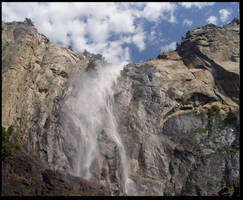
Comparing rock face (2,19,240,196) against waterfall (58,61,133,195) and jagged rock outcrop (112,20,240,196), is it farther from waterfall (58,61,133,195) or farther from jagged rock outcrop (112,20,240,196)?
waterfall (58,61,133,195)

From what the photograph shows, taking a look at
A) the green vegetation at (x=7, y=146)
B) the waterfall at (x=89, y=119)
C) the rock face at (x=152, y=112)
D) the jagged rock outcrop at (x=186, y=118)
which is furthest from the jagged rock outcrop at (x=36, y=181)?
the jagged rock outcrop at (x=186, y=118)

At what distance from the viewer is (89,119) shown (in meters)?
37.6

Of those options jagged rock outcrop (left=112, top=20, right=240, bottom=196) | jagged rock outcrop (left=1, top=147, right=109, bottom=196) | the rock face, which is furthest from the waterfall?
jagged rock outcrop (left=1, top=147, right=109, bottom=196)

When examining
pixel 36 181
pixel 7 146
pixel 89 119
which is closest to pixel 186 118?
pixel 89 119

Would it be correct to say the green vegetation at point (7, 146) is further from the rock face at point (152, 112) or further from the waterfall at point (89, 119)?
the waterfall at point (89, 119)

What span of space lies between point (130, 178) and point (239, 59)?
1038 inches

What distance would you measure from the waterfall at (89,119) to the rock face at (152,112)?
83 cm

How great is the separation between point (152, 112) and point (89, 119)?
29.4 feet

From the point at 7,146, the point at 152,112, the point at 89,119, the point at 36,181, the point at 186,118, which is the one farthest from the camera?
the point at 152,112

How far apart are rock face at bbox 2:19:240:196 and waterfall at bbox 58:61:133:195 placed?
834 mm

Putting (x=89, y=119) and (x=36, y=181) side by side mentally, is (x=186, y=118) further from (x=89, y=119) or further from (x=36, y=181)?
(x=36, y=181)

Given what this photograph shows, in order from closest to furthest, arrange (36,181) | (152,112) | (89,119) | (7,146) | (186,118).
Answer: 1. (36,181)
2. (7,146)
3. (89,119)
4. (186,118)
5. (152,112)

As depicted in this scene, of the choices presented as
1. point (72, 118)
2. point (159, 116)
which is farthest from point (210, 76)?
point (72, 118)

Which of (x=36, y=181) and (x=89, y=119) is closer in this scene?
(x=36, y=181)
